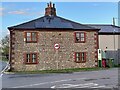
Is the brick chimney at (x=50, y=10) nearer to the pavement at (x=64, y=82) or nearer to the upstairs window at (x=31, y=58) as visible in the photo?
the upstairs window at (x=31, y=58)

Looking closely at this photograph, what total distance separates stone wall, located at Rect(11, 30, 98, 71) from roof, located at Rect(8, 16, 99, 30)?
71 cm

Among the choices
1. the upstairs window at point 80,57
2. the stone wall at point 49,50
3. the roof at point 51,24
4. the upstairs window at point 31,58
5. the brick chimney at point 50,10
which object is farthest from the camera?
the brick chimney at point 50,10

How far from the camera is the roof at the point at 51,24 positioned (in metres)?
32.3

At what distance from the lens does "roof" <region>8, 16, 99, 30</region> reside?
106ft

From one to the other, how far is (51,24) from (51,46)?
3.04 meters

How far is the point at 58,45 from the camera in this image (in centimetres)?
3077

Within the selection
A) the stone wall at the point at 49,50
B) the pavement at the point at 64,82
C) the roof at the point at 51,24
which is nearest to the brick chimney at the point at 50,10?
the roof at the point at 51,24

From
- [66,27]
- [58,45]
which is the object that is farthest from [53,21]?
[58,45]

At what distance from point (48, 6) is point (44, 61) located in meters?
9.46

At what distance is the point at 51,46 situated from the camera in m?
32.1

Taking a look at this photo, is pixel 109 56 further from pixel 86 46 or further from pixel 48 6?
pixel 48 6

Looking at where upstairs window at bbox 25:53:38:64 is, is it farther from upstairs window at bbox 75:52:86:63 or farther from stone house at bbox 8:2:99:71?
upstairs window at bbox 75:52:86:63

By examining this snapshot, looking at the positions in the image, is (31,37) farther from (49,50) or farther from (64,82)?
(64,82)

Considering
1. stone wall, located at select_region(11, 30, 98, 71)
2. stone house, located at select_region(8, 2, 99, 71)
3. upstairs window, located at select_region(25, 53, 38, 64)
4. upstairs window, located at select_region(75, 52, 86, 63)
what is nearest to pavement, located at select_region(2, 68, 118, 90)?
stone house, located at select_region(8, 2, 99, 71)
